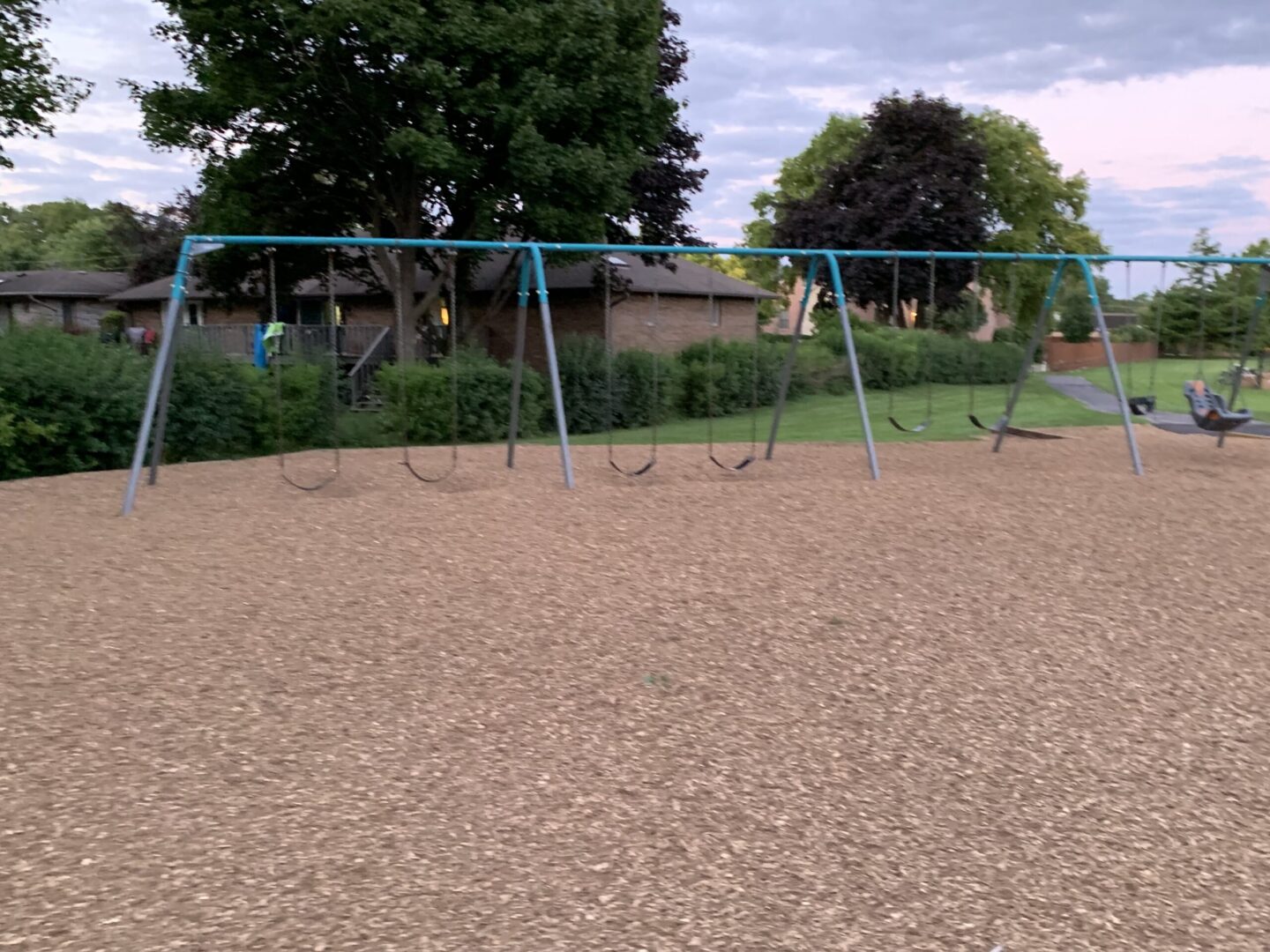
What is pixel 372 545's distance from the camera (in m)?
7.59

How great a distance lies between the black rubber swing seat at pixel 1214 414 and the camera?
451 inches

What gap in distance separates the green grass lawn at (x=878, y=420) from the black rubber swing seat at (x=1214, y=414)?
413cm

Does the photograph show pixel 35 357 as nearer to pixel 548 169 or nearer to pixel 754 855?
pixel 548 169

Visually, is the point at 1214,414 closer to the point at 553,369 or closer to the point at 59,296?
the point at 553,369

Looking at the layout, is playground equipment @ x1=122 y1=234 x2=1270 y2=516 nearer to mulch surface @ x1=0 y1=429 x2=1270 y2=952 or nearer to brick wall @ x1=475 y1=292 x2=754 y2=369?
mulch surface @ x1=0 y1=429 x2=1270 y2=952

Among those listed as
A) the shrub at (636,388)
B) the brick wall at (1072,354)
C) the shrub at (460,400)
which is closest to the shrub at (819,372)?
the shrub at (636,388)

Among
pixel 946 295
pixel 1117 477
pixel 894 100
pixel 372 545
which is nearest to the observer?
pixel 372 545

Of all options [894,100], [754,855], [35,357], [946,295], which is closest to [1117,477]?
[754,855]

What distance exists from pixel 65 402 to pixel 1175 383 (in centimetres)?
2313

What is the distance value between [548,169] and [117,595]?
12061 mm

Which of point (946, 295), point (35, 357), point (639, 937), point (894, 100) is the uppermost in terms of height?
point (894, 100)

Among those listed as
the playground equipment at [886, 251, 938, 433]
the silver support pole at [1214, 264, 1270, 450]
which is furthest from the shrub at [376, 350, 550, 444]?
the silver support pole at [1214, 264, 1270, 450]

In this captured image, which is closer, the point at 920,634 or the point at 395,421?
the point at 920,634

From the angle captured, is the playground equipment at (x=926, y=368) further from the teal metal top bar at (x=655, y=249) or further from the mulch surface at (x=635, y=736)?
the mulch surface at (x=635, y=736)
